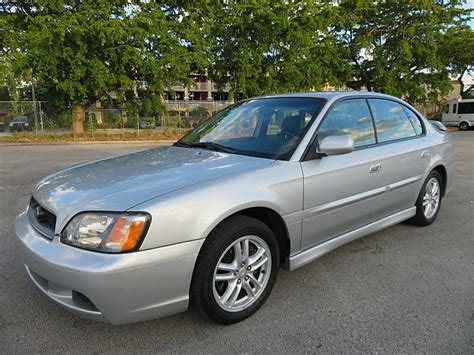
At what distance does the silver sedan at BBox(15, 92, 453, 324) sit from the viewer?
2096 millimetres

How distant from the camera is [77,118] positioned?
20.5 metres

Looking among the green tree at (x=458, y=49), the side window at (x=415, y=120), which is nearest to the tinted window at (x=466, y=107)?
the green tree at (x=458, y=49)

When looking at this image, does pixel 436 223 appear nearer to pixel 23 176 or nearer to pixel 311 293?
pixel 311 293

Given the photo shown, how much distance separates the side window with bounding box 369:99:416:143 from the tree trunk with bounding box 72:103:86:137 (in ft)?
64.2

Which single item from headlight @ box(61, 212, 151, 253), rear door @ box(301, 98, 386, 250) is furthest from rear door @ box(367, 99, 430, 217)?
headlight @ box(61, 212, 151, 253)

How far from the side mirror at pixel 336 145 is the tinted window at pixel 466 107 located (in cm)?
3248

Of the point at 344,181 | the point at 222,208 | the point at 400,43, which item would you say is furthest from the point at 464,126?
the point at 222,208

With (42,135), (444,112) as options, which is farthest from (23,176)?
(444,112)

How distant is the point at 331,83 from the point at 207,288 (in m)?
24.3

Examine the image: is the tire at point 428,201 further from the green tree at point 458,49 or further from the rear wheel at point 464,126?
the rear wheel at point 464,126

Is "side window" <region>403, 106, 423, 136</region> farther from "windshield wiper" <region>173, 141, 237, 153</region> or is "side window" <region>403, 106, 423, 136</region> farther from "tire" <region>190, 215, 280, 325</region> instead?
"tire" <region>190, 215, 280, 325</region>

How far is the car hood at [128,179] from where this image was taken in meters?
2.22

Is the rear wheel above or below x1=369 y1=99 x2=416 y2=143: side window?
below

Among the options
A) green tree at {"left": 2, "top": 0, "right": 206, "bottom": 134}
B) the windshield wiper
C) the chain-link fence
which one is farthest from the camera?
the chain-link fence
